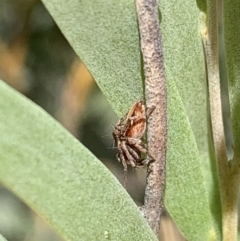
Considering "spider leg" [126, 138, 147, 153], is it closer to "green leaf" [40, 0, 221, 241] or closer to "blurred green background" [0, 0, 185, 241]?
"green leaf" [40, 0, 221, 241]

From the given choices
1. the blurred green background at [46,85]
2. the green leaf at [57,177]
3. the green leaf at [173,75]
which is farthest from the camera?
the blurred green background at [46,85]

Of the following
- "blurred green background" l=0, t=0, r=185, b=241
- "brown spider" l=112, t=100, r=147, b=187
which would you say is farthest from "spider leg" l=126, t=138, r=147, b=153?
"blurred green background" l=0, t=0, r=185, b=241

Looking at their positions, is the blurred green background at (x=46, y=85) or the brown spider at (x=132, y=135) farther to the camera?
the blurred green background at (x=46, y=85)

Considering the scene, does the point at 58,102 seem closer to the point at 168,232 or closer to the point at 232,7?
the point at 168,232

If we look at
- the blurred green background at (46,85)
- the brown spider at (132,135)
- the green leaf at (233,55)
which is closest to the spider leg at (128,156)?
the brown spider at (132,135)

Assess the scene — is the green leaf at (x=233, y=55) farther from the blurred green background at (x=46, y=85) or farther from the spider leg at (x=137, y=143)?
the blurred green background at (x=46, y=85)

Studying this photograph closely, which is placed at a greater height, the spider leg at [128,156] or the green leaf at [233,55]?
the green leaf at [233,55]

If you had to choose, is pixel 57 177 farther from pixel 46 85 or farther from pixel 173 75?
pixel 46 85
